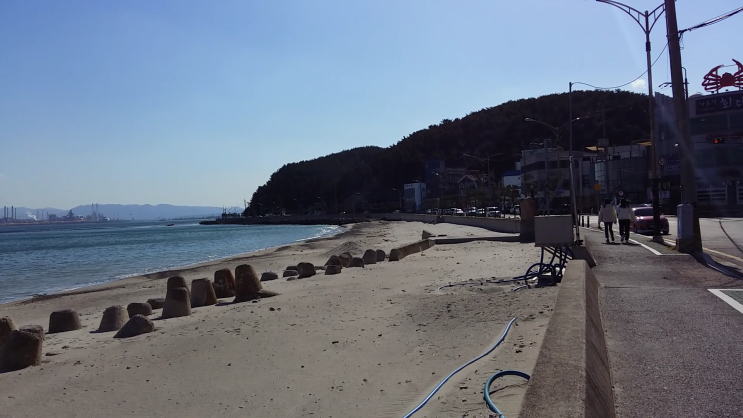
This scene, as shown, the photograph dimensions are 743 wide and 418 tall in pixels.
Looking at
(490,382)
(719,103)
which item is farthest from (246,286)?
(719,103)

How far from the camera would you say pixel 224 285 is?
55.0 feet

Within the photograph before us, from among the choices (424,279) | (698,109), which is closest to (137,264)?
(424,279)

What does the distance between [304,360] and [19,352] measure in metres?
4.33

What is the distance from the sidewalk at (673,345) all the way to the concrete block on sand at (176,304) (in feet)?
27.3

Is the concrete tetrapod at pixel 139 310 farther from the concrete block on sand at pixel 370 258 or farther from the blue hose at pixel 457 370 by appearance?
the concrete block on sand at pixel 370 258

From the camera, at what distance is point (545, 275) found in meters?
13.1

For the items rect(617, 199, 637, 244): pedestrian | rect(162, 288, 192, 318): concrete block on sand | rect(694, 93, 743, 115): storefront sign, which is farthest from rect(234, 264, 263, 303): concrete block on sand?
rect(694, 93, 743, 115): storefront sign

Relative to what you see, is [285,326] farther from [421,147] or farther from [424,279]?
[421,147]

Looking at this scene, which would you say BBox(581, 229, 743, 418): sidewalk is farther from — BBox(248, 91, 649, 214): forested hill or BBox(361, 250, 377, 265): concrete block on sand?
BBox(248, 91, 649, 214): forested hill

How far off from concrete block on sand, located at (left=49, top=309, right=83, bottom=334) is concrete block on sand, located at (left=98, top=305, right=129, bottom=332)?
0.89 meters

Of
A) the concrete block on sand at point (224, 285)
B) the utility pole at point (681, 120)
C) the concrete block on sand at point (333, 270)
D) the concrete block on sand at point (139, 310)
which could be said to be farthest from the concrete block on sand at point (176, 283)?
the utility pole at point (681, 120)

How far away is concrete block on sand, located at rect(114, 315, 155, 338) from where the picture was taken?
1109cm

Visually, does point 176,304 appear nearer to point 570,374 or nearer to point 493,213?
point 570,374

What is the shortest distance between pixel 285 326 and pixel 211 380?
9.93ft
